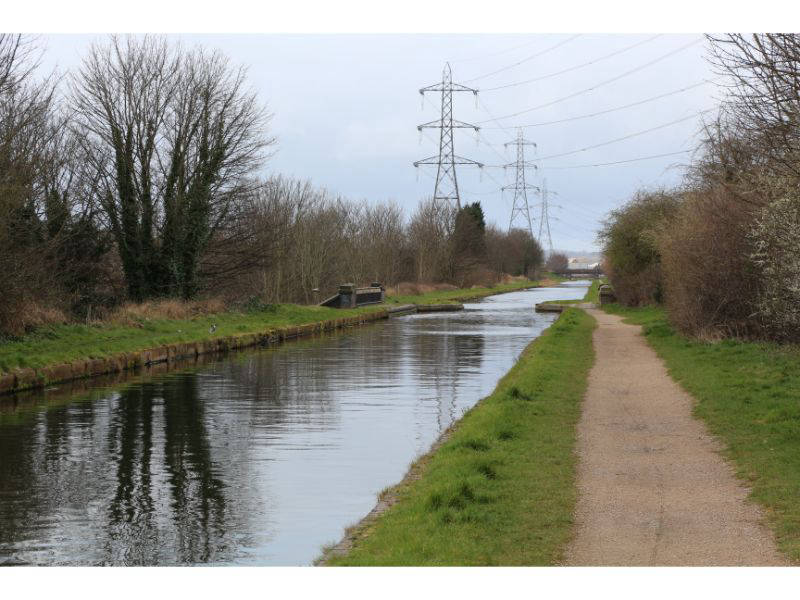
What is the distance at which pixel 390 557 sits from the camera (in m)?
7.74

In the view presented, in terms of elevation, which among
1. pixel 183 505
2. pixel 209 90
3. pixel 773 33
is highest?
pixel 209 90

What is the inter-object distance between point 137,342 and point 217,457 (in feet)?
47.1

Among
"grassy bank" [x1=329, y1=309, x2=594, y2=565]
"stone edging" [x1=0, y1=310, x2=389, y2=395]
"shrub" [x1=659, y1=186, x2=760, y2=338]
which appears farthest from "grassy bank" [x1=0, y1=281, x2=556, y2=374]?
"shrub" [x1=659, y1=186, x2=760, y2=338]

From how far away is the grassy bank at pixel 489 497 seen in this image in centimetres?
796

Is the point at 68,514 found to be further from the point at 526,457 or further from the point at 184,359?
the point at 184,359

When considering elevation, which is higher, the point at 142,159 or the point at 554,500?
the point at 142,159

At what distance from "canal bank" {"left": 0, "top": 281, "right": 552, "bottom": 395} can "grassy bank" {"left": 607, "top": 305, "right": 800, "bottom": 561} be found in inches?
514

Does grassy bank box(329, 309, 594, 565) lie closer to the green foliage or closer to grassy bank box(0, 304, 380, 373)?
grassy bank box(0, 304, 380, 373)

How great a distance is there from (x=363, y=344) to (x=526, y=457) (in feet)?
75.9

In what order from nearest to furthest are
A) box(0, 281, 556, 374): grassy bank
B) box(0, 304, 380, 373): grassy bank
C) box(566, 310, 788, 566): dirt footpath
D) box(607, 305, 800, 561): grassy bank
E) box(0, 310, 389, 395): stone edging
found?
box(566, 310, 788, 566): dirt footpath, box(607, 305, 800, 561): grassy bank, box(0, 310, 389, 395): stone edging, box(0, 304, 380, 373): grassy bank, box(0, 281, 556, 374): grassy bank

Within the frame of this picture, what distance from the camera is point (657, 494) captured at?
10.0 metres

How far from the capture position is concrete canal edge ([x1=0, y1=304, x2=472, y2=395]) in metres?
21.4

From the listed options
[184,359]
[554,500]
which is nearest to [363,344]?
[184,359]

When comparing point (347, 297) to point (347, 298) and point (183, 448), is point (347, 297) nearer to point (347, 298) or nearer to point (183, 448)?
point (347, 298)
